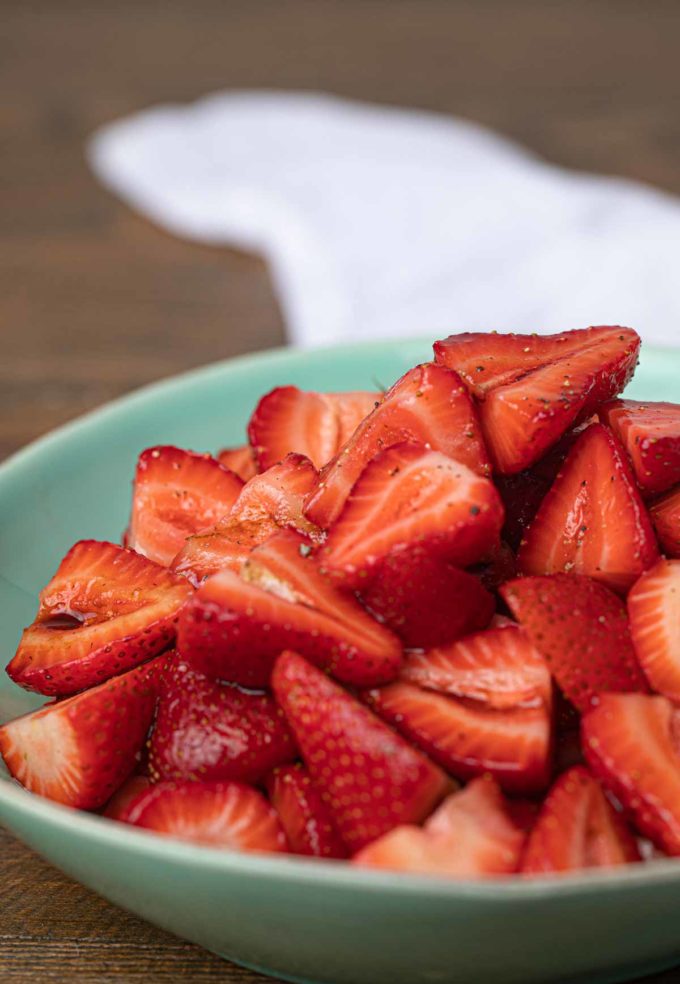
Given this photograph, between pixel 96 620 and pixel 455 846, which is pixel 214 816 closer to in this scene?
pixel 455 846

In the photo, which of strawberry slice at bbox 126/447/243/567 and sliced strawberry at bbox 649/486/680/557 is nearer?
sliced strawberry at bbox 649/486/680/557

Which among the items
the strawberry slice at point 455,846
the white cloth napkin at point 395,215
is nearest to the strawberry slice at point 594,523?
the strawberry slice at point 455,846

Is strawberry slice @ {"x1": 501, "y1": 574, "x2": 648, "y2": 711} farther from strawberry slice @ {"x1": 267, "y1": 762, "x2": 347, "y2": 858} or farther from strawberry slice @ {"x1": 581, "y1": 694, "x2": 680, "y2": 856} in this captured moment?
strawberry slice @ {"x1": 267, "y1": 762, "x2": 347, "y2": 858}

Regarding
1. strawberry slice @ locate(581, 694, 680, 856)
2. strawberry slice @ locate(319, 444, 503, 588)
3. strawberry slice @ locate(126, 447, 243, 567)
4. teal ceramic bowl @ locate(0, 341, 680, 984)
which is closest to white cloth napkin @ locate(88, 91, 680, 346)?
strawberry slice @ locate(126, 447, 243, 567)

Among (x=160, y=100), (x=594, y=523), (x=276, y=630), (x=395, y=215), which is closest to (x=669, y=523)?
(x=594, y=523)

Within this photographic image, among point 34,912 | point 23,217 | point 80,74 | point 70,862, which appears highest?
point 80,74

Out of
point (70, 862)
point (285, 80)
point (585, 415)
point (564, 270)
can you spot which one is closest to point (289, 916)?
point (70, 862)

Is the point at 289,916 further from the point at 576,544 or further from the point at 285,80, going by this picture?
the point at 285,80
